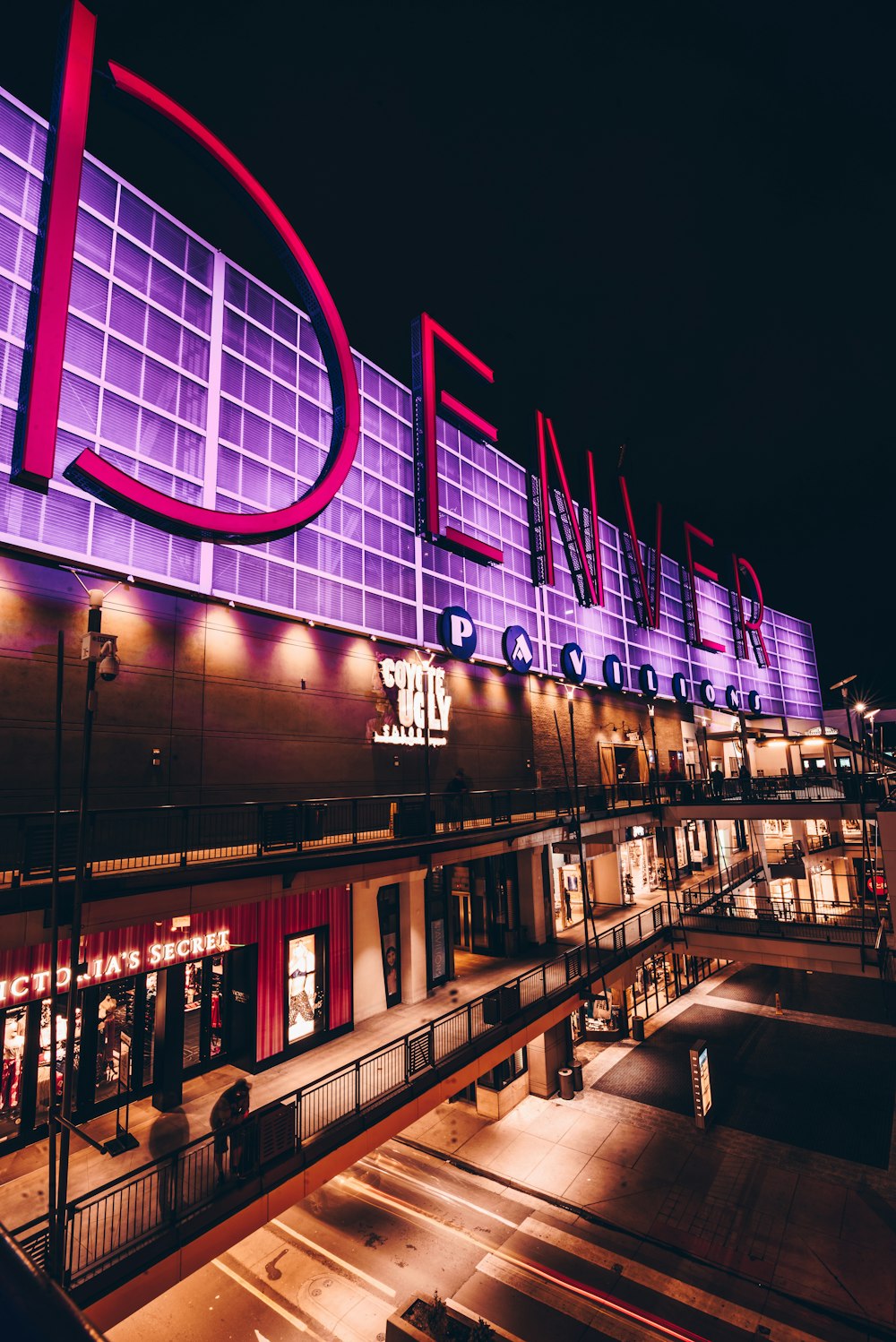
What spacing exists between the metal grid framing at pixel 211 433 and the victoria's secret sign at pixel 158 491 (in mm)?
1205

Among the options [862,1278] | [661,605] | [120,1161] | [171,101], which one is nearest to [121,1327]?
[120,1161]

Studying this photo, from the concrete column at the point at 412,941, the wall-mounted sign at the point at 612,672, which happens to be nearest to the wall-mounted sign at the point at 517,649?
the wall-mounted sign at the point at 612,672

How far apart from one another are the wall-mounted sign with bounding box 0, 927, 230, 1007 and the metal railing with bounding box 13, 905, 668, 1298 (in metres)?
4.06

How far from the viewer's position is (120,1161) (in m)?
13.1

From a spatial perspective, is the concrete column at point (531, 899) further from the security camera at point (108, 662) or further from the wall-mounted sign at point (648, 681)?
the wall-mounted sign at point (648, 681)

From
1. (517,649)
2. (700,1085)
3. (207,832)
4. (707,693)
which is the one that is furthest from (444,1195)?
(707,693)

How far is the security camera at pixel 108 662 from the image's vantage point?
11.2 metres

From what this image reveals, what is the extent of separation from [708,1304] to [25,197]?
3194 cm

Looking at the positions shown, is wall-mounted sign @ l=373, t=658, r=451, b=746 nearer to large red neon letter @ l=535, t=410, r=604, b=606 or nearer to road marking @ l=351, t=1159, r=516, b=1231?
large red neon letter @ l=535, t=410, r=604, b=606

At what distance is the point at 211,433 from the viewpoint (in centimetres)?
2045

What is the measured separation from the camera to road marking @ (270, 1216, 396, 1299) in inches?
603

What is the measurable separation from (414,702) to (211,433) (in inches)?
477

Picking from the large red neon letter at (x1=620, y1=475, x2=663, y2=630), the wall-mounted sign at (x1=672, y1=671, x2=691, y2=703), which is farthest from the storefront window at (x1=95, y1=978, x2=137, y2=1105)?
the wall-mounted sign at (x1=672, y1=671, x2=691, y2=703)

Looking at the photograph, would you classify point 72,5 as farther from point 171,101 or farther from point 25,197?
point 25,197
